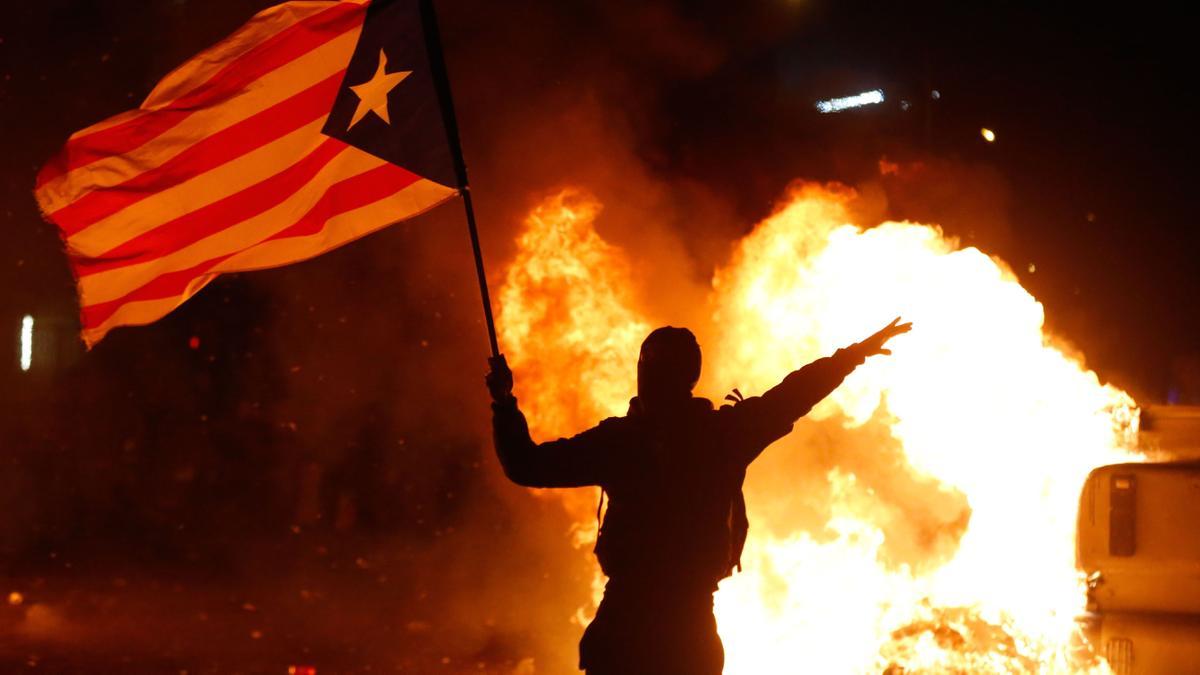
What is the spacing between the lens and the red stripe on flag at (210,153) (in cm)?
445

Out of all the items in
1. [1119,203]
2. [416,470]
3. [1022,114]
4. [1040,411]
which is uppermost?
[1022,114]

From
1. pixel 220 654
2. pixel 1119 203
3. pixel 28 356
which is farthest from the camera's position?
pixel 28 356

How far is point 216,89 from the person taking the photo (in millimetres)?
4523

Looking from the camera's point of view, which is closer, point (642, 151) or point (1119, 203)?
point (642, 151)

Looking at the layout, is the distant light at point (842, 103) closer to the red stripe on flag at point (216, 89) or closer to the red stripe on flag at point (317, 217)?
the red stripe on flag at point (216, 89)

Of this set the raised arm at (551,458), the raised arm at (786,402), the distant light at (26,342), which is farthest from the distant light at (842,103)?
the raised arm at (551,458)

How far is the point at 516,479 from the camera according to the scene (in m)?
3.21

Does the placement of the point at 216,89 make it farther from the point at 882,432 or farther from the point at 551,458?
the point at 882,432

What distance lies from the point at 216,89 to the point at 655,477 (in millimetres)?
2441

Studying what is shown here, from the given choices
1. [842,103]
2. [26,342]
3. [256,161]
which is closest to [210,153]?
[256,161]

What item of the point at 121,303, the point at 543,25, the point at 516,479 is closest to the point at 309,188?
the point at 121,303

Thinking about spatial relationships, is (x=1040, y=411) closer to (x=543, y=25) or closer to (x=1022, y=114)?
(x=543, y=25)

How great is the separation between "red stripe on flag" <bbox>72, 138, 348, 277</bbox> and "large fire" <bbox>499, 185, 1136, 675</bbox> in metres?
3.60

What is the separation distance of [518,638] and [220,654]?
2.14m
